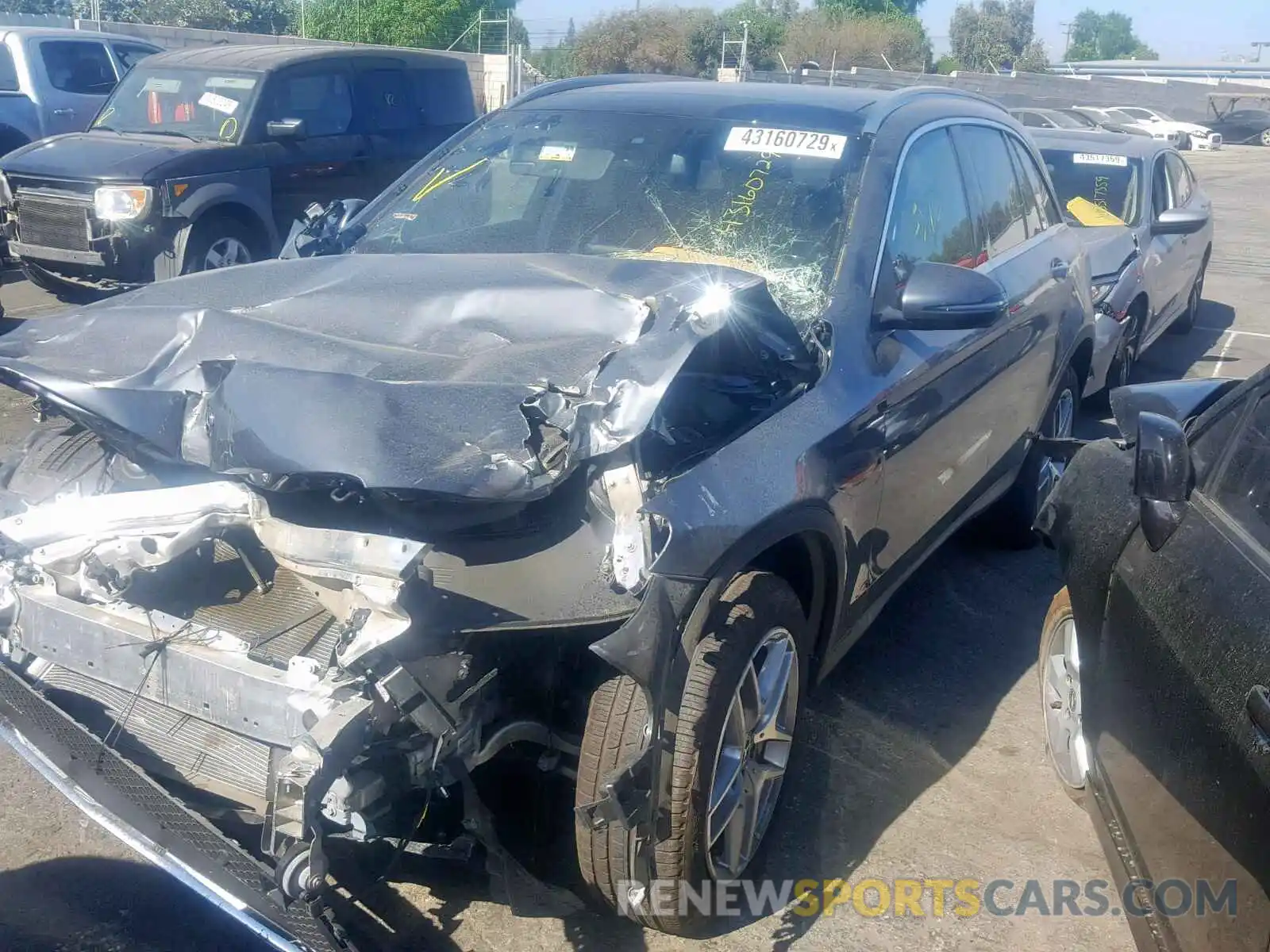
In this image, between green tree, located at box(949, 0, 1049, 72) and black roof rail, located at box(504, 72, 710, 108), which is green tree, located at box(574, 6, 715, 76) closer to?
green tree, located at box(949, 0, 1049, 72)

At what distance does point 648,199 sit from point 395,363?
1.35m

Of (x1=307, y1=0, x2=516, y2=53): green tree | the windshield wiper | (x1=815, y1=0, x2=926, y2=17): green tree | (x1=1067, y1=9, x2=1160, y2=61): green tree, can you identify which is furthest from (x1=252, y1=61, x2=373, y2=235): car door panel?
(x1=1067, y1=9, x2=1160, y2=61): green tree

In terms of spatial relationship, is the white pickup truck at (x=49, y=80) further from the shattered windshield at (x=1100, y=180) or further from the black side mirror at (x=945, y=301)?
the black side mirror at (x=945, y=301)

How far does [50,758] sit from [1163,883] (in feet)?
7.76

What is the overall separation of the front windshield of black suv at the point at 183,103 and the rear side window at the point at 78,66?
9.36 ft

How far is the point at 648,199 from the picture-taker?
3715mm

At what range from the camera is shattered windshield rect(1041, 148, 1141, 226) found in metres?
7.94

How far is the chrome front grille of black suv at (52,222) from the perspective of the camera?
27.8 ft

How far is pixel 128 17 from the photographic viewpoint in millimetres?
35500

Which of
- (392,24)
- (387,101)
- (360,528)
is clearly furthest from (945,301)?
(392,24)

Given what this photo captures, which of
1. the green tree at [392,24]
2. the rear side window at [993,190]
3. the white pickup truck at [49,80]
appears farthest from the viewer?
the green tree at [392,24]

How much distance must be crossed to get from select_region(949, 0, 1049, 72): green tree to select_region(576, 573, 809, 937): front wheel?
177ft

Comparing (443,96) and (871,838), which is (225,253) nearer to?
(443,96)

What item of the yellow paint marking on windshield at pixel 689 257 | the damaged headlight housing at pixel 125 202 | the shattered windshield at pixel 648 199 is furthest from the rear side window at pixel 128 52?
the yellow paint marking on windshield at pixel 689 257
